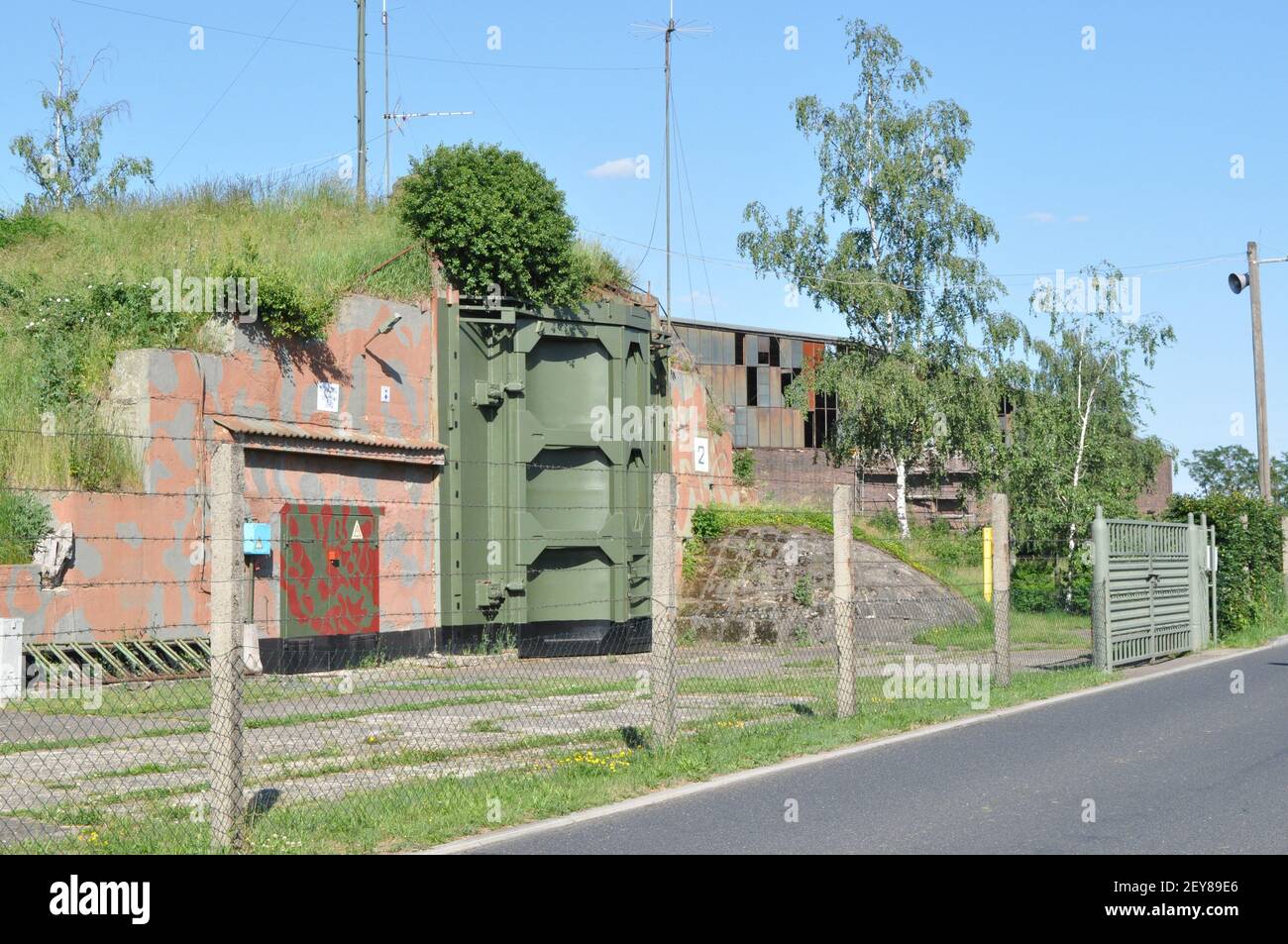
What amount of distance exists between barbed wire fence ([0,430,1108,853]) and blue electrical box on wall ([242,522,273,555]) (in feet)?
0.83

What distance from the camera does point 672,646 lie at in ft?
36.6

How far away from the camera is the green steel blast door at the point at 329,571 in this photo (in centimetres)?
1936

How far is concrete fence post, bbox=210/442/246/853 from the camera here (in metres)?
7.66

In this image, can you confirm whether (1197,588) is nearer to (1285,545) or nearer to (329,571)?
(1285,545)

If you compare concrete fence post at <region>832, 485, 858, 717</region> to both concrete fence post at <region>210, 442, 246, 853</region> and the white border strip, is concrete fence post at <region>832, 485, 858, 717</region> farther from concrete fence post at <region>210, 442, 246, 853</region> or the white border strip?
concrete fence post at <region>210, 442, 246, 853</region>

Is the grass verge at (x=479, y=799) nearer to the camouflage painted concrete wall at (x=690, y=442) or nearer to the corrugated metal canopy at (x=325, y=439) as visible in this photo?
the corrugated metal canopy at (x=325, y=439)

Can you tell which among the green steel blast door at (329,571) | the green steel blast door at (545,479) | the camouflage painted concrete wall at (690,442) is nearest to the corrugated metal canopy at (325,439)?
the green steel blast door at (545,479)

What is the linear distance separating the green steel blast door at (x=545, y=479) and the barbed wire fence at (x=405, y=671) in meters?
0.15

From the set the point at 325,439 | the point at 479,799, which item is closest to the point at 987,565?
the point at 325,439

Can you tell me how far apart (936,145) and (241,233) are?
20896 millimetres

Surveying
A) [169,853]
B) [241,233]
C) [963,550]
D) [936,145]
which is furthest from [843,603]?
[936,145]

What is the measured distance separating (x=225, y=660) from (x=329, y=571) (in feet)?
→ 41.1

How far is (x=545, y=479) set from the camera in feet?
76.7
